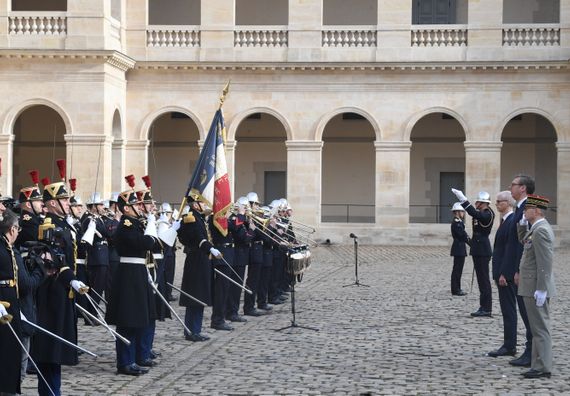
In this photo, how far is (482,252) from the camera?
17578 mm

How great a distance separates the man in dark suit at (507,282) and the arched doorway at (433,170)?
2402 cm

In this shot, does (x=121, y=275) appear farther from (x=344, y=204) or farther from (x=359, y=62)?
(x=344, y=204)

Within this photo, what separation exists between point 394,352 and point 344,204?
2435 centimetres

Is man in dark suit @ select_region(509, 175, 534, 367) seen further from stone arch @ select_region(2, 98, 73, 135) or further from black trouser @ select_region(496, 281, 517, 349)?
stone arch @ select_region(2, 98, 73, 135)

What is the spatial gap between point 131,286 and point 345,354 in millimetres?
2827

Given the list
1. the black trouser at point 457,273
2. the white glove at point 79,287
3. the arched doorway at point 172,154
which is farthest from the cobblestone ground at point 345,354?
the arched doorway at point 172,154

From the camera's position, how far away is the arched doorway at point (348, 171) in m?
37.5

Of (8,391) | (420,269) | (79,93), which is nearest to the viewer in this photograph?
(8,391)

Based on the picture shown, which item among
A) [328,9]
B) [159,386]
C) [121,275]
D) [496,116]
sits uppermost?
[328,9]

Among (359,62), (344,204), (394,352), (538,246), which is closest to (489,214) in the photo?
(394,352)

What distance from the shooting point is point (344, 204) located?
3772cm

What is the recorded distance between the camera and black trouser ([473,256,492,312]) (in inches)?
665

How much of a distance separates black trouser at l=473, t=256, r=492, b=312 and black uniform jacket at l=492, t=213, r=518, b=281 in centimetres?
342

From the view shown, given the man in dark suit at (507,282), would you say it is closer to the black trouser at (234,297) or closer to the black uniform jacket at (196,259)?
the black uniform jacket at (196,259)
